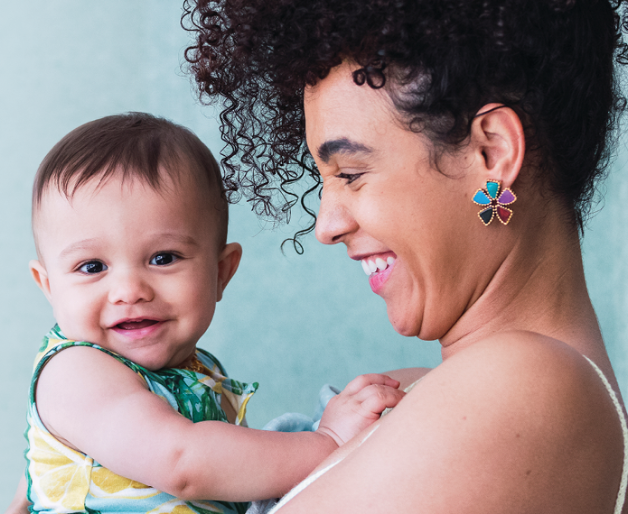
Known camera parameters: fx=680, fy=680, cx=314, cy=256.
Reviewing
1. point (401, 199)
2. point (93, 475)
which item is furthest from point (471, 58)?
point (93, 475)

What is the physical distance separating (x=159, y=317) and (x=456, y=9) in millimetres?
873

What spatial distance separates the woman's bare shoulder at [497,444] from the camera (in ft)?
2.97

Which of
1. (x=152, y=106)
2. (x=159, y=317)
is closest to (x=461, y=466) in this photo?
(x=159, y=317)

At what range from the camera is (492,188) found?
1095 millimetres

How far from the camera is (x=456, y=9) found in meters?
1.03

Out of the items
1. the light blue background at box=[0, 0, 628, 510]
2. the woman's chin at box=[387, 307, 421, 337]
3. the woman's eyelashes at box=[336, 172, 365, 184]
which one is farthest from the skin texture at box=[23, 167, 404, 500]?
the light blue background at box=[0, 0, 628, 510]

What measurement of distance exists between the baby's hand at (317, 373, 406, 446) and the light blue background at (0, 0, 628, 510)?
132cm

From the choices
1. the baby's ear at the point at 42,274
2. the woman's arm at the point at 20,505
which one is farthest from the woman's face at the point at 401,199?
the woman's arm at the point at 20,505

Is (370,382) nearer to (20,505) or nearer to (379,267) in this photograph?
(379,267)

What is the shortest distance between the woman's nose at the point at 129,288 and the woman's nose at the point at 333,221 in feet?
1.36

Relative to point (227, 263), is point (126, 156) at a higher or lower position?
higher

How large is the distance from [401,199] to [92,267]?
713 mm

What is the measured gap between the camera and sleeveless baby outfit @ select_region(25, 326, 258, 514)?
1330 millimetres

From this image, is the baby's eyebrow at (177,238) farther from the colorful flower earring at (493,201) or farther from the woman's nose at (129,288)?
the colorful flower earring at (493,201)
